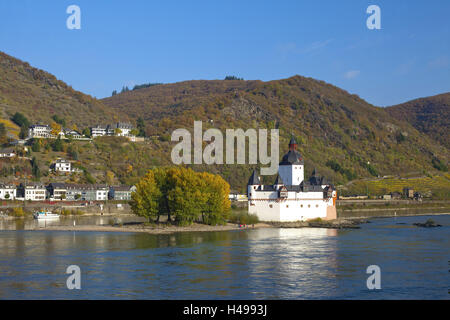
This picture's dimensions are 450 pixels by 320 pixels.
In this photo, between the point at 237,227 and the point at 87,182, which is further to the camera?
the point at 87,182

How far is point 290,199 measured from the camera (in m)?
93.6

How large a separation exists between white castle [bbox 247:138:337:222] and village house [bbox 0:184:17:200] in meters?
61.2

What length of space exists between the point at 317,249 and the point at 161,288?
2516 centimetres

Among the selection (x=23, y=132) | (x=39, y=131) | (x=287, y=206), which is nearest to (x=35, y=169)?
(x=39, y=131)

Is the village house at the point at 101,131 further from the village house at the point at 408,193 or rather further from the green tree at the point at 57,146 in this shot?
the village house at the point at 408,193

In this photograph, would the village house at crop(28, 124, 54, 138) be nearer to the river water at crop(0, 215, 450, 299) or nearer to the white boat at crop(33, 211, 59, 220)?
the white boat at crop(33, 211, 59, 220)

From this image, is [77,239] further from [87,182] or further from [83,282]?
[87,182]

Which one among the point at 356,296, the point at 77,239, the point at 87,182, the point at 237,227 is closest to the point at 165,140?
the point at 87,182

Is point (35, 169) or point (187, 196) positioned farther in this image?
point (35, 169)

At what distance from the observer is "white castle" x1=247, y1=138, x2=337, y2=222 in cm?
9325

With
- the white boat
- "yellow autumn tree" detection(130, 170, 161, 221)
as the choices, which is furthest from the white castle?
the white boat

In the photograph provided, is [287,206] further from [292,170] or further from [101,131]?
[101,131]

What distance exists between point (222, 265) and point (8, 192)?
92.9 metres
